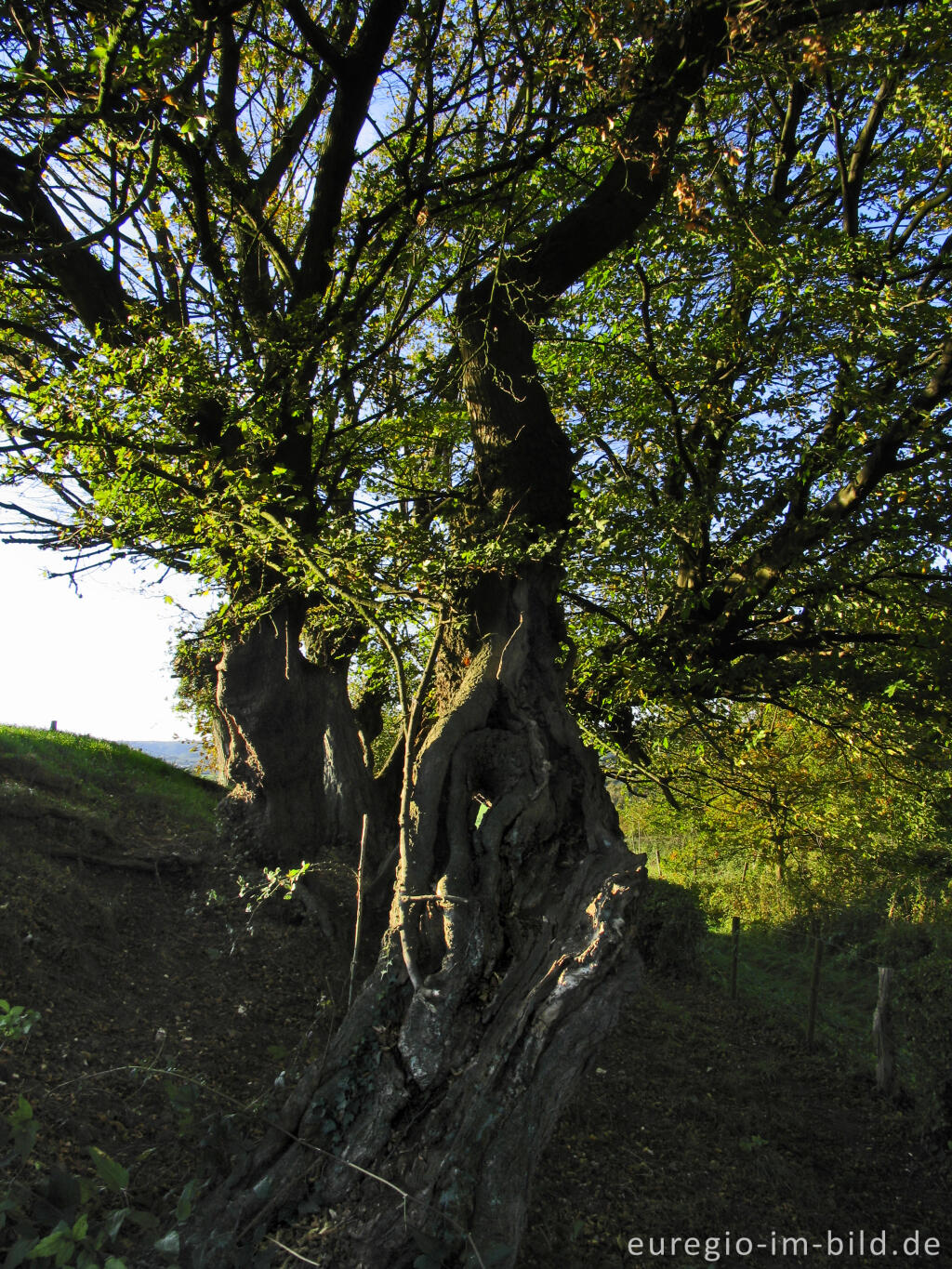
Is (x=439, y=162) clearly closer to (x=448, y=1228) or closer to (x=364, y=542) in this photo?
(x=364, y=542)

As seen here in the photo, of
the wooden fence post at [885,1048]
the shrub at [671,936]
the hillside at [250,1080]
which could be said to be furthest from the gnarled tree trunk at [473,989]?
the shrub at [671,936]

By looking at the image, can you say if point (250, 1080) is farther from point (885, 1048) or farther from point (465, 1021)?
point (885, 1048)

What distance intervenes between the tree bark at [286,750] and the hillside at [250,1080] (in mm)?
606

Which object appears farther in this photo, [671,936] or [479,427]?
[671,936]

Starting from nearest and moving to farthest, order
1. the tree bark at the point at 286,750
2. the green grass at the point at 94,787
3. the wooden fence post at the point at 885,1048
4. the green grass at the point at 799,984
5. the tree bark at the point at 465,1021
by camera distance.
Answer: the tree bark at the point at 465,1021 < the wooden fence post at the point at 885,1048 < the green grass at the point at 94,787 < the tree bark at the point at 286,750 < the green grass at the point at 799,984

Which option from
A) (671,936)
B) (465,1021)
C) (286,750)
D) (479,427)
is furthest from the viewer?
(671,936)

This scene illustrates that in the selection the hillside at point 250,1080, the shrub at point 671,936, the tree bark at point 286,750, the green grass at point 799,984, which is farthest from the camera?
the shrub at point 671,936

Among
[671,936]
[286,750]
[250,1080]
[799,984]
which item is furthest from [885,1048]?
[799,984]

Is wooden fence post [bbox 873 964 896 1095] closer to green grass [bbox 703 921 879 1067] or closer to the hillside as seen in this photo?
the hillside

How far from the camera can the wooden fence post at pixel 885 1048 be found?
7.34 metres

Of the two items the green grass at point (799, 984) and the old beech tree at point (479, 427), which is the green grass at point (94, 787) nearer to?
the old beech tree at point (479, 427)

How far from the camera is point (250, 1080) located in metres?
5.30

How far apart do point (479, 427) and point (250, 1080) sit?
5.12m

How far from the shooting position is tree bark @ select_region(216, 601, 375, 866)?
27.0 feet
